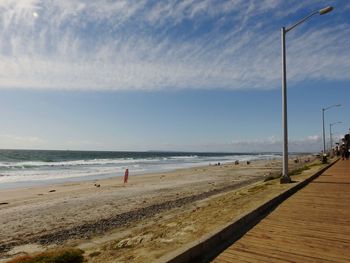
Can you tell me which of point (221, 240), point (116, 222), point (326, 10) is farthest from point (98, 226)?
point (326, 10)

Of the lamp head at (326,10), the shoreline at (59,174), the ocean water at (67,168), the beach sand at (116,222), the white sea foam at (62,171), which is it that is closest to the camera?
the beach sand at (116,222)

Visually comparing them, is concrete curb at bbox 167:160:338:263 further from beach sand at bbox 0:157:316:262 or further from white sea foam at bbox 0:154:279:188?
white sea foam at bbox 0:154:279:188

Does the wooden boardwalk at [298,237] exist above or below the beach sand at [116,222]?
above

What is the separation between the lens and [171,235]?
300 inches

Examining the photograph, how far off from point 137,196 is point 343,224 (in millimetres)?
11960

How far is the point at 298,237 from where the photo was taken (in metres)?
6.27

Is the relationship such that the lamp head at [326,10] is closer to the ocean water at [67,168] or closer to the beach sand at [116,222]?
the beach sand at [116,222]

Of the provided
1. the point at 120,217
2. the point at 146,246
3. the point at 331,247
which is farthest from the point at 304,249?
the point at 120,217

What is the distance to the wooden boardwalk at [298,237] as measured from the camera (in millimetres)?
5230

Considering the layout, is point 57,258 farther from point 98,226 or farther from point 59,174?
point 59,174

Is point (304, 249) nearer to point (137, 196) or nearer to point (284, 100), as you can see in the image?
point (284, 100)

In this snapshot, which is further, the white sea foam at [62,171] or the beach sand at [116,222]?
the white sea foam at [62,171]

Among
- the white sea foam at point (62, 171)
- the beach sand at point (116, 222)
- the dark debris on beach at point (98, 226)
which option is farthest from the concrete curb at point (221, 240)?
the white sea foam at point (62, 171)

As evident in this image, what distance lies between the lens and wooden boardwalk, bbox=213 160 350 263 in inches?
206
